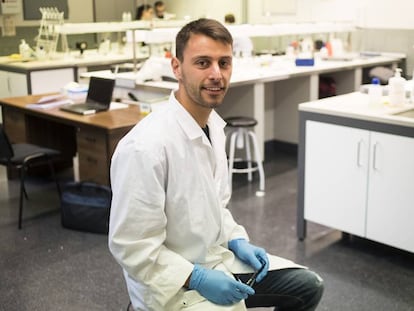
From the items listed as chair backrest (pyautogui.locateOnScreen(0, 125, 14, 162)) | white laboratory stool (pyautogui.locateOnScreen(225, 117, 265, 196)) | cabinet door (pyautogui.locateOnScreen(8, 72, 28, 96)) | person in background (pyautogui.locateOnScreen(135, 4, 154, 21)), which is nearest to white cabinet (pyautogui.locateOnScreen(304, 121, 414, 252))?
white laboratory stool (pyautogui.locateOnScreen(225, 117, 265, 196))

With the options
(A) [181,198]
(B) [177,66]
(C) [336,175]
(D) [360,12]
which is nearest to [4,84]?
(D) [360,12]

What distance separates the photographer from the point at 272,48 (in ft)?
21.5

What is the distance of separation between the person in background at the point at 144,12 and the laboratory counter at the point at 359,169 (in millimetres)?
4381

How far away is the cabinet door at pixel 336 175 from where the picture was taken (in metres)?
2.83

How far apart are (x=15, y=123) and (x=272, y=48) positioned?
11.3 feet

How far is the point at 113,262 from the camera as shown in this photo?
295 centimetres

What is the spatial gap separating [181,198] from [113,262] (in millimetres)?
1527

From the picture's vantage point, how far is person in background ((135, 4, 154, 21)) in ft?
23.1

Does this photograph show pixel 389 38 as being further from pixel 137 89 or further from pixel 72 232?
pixel 72 232

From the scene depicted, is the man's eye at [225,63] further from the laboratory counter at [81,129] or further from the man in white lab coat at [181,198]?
the laboratory counter at [81,129]

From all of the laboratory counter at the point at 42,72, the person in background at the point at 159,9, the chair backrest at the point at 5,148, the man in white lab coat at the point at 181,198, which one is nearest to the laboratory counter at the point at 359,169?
the man in white lab coat at the point at 181,198

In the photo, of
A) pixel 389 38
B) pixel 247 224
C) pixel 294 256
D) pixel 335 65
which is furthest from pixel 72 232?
pixel 389 38

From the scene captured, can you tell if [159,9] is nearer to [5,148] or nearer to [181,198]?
[5,148]

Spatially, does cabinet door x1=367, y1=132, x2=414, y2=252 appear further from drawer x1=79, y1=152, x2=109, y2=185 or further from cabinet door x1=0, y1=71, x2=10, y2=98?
cabinet door x1=0, y1=71, x2=10, y2=98
